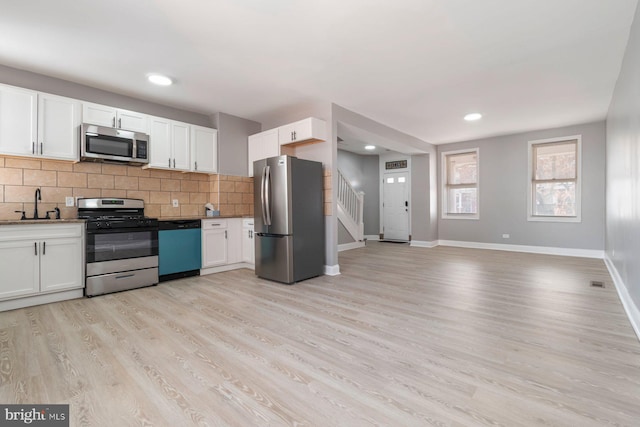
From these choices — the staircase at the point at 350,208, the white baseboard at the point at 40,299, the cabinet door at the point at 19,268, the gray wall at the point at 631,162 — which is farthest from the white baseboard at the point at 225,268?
the gray wall at the point at 631,162

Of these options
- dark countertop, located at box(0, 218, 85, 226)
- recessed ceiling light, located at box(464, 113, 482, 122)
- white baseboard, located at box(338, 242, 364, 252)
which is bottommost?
white baseboard, located at box(338, 242, 364, 252)

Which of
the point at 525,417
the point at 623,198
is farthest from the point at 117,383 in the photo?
the point at 623,198

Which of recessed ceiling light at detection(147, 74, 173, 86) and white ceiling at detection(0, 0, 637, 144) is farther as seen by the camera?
recessed ceiling light at detection(147, 74, 173, 86)

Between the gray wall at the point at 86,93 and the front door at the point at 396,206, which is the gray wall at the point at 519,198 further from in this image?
the gray wall at the point at 86,93

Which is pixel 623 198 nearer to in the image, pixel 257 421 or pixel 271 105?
pixel 257 421

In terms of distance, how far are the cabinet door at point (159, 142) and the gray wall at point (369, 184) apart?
17.9ft

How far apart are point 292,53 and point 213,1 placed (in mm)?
905

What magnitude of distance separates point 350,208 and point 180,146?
4286 mm

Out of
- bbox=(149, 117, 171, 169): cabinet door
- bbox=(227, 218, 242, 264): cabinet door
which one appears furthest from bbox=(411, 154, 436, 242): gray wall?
bbox=(149, 117, 171, 169): cabinet door

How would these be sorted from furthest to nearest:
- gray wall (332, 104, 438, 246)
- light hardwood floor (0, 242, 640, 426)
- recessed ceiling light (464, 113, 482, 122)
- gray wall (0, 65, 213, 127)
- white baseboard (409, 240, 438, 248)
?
white baseboard (409, 240, 438, 248) → gray wall (332, 104, 438, 246) → recessed ceiling light (464, 113, 482, 122) → gray wall (0, 65, 213, 127) → light hardwood floor (0, 242, 640, 426)

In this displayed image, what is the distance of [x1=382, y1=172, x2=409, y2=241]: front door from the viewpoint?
27.2 ft

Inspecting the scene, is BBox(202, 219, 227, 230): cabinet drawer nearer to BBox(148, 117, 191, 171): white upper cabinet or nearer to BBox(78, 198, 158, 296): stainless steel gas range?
BBox(78, 198, 158, 296): stainless steel gas range

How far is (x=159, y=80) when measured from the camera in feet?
11.6

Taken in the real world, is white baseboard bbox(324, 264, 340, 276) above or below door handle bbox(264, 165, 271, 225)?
below
